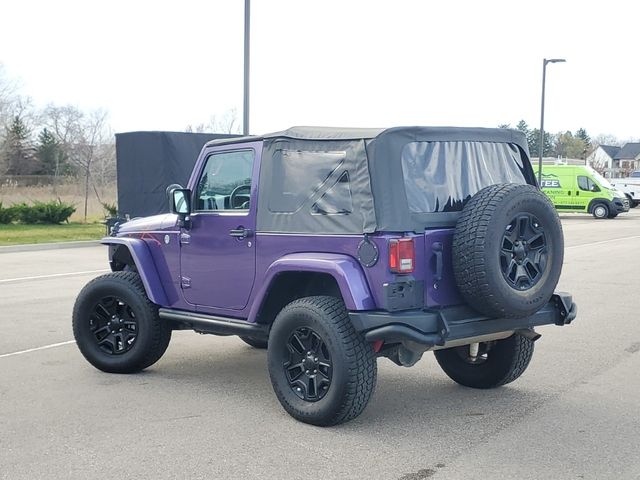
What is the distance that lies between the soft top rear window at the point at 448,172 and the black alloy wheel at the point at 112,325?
2.87 metres

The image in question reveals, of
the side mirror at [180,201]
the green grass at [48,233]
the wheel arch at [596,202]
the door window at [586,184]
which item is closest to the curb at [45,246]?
the green grass at [48,233]

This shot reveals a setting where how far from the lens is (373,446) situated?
502 cm

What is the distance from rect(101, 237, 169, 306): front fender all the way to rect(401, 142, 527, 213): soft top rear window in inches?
95.4

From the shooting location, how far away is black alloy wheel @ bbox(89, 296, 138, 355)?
6945mm

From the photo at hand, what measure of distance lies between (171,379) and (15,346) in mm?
2298

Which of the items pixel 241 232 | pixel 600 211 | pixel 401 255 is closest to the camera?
pixel 401 255

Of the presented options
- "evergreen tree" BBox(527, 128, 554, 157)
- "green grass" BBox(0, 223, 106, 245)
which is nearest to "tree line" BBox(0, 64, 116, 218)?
"green grass" BBox(0, 223, 106, 245)

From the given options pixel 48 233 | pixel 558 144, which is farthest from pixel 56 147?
pixel 558 144

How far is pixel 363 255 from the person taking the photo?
206 inches

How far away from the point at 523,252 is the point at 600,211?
3557cm

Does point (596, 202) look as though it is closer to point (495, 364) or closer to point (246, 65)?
point (246, 65)

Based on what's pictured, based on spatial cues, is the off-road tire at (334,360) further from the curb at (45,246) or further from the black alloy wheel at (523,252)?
the curb at (45,246)

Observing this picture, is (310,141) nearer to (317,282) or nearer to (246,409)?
(317,282)

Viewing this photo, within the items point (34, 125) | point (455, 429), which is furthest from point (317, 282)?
point (34, 125)
